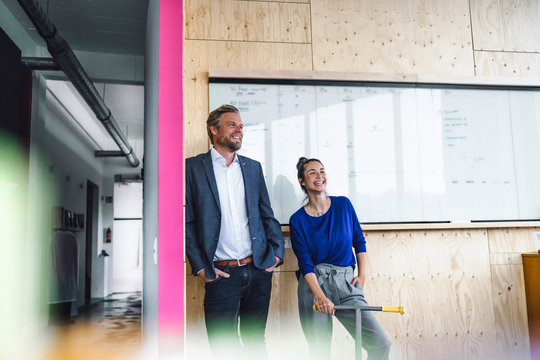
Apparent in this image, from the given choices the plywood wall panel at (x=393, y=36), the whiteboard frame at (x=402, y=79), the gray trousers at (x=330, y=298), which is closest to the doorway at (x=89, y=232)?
the whiteboard frame at (x=402, y=79)

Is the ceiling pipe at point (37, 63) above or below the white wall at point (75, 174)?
above

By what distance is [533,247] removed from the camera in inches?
134

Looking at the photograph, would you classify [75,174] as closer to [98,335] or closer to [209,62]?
[98,335]

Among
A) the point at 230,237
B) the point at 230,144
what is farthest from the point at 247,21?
the point at 230,237

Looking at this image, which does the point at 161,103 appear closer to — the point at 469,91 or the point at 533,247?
the point at 469,91

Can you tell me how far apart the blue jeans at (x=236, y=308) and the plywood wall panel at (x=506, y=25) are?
2.44m

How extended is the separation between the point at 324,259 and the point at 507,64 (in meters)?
2.18

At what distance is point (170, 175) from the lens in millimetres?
1447

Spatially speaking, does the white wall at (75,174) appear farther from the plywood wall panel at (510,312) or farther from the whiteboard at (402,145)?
the plywood wall panel at (510,312)

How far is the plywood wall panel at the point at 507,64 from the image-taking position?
3518mm

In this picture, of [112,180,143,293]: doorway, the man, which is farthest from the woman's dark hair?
[112,180,143,293]: doorway

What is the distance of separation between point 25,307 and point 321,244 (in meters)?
4.03

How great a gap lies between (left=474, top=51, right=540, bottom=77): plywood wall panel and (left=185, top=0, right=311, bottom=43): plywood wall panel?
1335 millimetres

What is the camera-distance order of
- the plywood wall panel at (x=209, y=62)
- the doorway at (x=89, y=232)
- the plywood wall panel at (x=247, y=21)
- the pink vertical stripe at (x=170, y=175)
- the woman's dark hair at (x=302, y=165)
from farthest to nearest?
the doorway at (x=89, y=232)
the plywood wall panel at (x=247, y=21)
the plywood wall panel at (x=209, y=62)
the woman's dark hair at (x=302, y=165)
the pink vertical stripe at (x=170, y=175)
